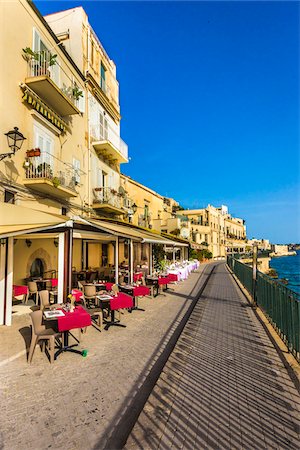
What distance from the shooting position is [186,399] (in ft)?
13.4

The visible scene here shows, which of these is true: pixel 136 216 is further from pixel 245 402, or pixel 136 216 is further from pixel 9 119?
pixel 245 402

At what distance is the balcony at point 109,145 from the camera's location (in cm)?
1769

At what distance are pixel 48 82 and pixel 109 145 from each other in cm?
680

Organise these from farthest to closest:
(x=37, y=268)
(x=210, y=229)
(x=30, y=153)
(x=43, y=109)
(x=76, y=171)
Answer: (x=210, y=229) < (x=76, y=171) < (x=37, y=268) < (x=43, y=109) < (x=30, y=153)

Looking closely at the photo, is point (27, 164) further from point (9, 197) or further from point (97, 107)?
point (97, 107)

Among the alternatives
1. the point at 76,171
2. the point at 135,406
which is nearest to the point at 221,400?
the point at 135,406

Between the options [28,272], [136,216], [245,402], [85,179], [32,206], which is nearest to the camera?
[245,402]

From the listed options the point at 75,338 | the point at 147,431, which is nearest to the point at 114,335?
the point at 75,338

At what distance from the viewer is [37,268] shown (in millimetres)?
13680

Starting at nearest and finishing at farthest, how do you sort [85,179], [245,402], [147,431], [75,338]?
[147,431]
[245,402]
[75,338]
[85,179]

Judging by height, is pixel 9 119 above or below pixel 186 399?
above

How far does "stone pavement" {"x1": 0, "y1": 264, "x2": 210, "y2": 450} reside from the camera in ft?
10.8

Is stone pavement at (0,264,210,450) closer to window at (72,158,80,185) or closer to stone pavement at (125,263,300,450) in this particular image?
stone pavement at (125,263,300,450)

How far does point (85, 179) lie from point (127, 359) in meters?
12.9
